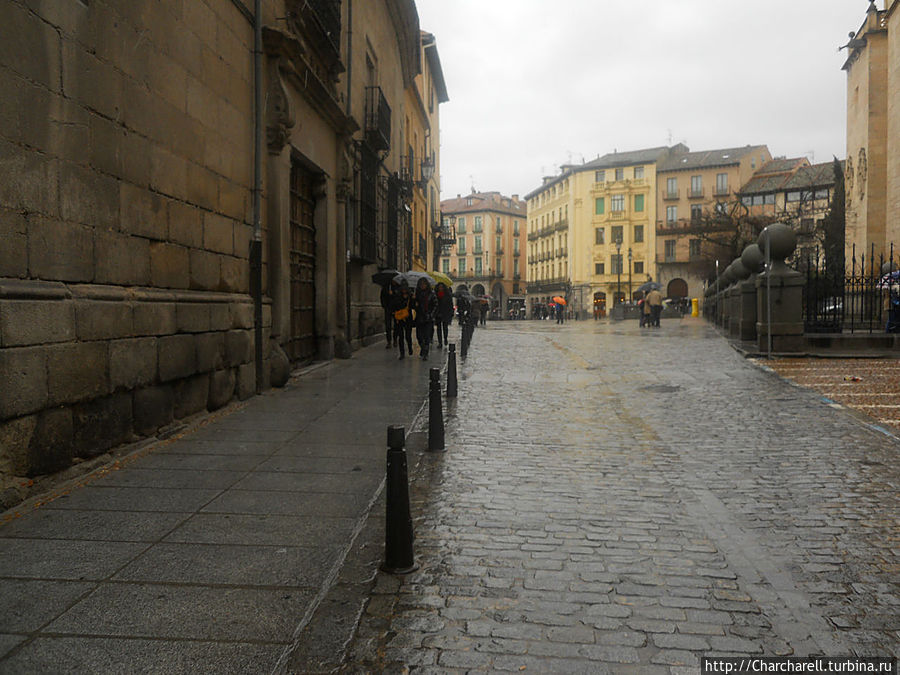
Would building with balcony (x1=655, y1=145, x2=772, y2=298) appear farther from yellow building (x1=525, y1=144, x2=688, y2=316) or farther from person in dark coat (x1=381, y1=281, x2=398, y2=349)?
person in dark coat (x1=381, y1=281, x2=398, y2=349)

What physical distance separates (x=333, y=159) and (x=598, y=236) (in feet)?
212

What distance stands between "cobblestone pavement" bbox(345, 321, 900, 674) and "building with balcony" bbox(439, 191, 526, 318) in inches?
3318

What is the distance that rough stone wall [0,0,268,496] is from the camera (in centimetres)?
438

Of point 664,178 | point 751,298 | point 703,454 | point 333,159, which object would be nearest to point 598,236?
point 664,178

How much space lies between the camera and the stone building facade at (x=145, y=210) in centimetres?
445

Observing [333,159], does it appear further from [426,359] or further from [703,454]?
[703,454]

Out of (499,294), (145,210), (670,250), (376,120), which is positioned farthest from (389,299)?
(499,294)

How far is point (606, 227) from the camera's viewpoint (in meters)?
74.1

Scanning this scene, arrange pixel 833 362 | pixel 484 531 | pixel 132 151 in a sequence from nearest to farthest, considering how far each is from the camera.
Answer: pixel 484 531, pixel 132 151, pixel 833 362

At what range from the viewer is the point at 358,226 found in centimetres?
1539

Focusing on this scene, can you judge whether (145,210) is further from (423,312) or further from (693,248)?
(693,248)

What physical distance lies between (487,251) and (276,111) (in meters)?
84.5

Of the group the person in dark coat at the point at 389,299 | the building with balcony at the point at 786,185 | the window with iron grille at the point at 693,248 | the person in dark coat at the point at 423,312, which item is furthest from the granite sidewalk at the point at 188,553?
the window with iron grille at the point at 693,248

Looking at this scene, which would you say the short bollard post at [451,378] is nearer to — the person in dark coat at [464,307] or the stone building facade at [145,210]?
the stone building facade at [145,210]
